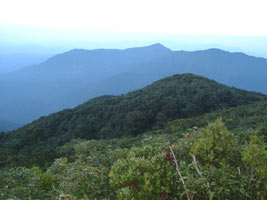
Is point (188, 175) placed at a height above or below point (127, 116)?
above

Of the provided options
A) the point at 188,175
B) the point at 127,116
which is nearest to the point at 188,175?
the point at 188,175

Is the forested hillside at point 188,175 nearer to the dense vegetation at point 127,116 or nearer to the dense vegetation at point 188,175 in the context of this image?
the dense vegetation at point 188,175

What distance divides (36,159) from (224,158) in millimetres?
16635

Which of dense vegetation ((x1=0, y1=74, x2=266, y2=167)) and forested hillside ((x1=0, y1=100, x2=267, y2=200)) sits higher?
forested hillside ((x1=0, y1=100, x2=267, y2=200))

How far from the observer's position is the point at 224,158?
3582 mm

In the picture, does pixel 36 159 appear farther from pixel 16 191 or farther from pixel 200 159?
pixel 200 159

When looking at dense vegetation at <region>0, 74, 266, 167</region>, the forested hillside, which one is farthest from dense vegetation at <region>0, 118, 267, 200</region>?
dense vegetation at <region>0, 74, 266, 167</region>

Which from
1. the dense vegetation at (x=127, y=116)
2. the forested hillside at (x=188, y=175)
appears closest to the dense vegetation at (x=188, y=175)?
the forested hillside at (x=188, y=175)

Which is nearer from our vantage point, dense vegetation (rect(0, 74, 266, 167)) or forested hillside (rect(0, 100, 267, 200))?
forested hillside (rect(0, 100, 267, 200))

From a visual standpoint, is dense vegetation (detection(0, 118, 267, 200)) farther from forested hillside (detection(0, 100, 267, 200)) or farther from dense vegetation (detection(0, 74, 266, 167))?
dense vegetation (detection(0, 74, 266, 167))

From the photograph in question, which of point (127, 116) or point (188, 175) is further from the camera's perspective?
point (127, 116)

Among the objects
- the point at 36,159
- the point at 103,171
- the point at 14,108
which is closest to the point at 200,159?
the point at 103,171

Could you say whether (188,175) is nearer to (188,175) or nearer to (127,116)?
(188,175)

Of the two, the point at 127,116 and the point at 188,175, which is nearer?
the point at 188,175
